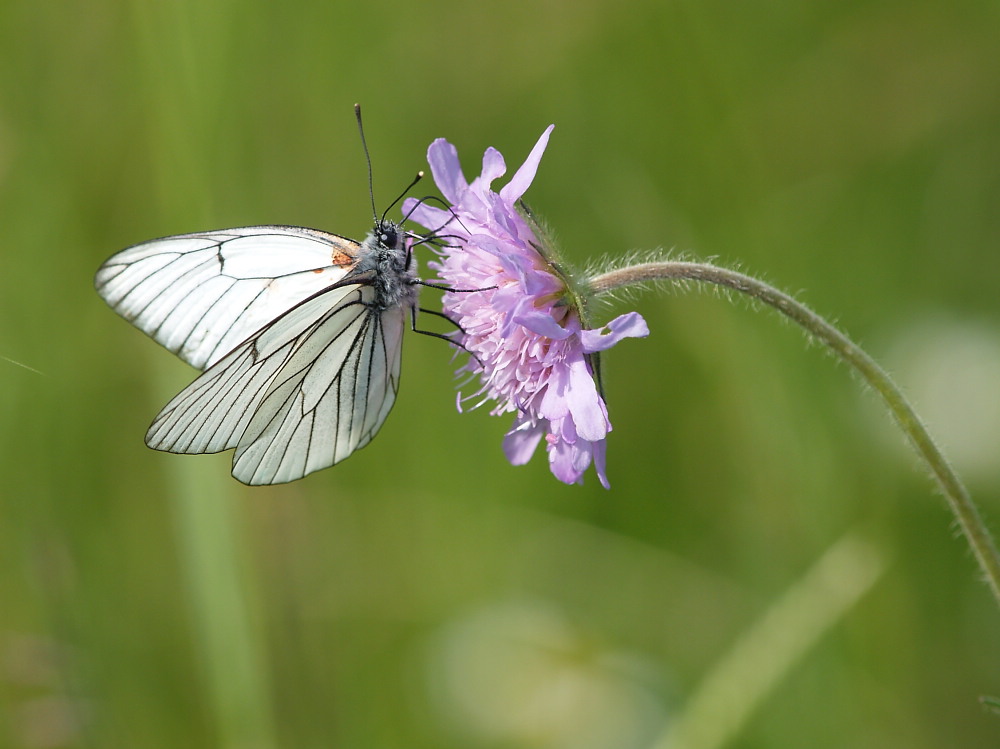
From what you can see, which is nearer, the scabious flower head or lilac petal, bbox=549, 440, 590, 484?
the scabious flower head

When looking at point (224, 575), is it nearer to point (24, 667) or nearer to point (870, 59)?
point (24, 667)

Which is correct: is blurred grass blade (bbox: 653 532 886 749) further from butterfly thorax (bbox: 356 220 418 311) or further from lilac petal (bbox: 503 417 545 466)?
butterfly thorax (bbox: 356 220 418 311)

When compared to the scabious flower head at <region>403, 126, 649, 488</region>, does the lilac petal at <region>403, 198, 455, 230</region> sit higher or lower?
higher

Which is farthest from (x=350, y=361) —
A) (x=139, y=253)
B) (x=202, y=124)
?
(x=202, y=124)

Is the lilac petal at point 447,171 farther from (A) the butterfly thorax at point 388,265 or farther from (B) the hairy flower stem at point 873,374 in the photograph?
(B) the hairy flower stem at point 873,374

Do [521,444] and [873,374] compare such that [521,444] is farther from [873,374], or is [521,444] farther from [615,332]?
[873,374]

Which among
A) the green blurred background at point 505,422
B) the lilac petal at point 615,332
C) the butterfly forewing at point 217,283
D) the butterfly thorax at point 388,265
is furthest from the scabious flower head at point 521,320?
the green blurred background at point 505,422

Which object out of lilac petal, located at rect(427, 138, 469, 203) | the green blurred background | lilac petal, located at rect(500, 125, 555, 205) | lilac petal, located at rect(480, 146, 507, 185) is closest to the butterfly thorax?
lilac petal, located at rect(427, 138, 469, 203)
